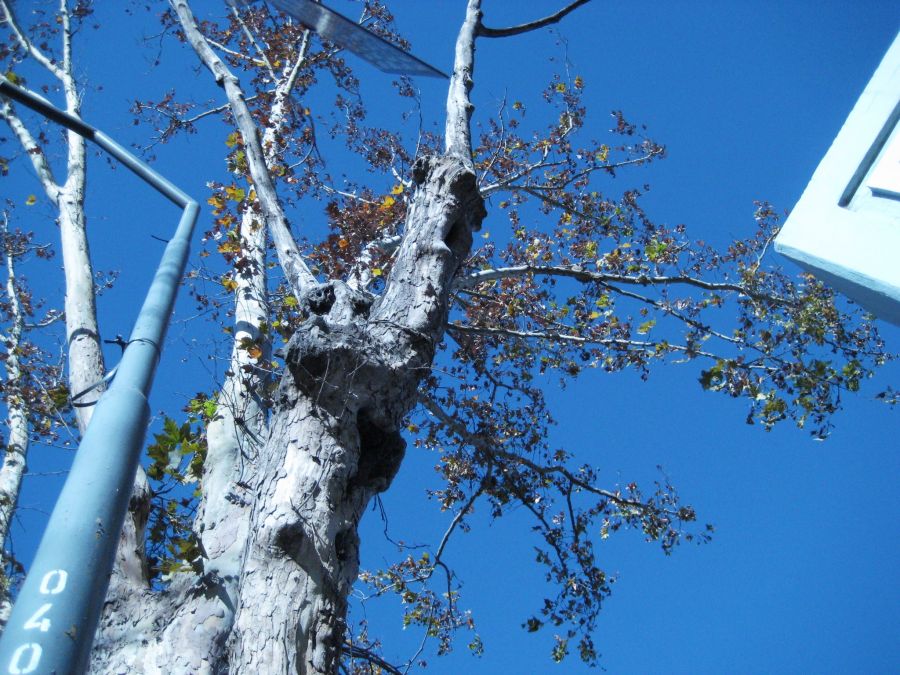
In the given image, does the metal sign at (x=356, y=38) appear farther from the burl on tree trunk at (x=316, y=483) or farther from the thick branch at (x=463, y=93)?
the burl on tree trunk at (x=316, y=483)

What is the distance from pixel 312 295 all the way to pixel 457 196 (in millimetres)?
→ 1323

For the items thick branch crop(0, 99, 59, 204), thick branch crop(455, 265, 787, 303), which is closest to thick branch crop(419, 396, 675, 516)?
thick branch crop(455, 265, 787, 303)

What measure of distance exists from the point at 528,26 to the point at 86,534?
6.64 metres

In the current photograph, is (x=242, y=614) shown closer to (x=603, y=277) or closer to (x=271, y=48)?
(x=603, y=277)

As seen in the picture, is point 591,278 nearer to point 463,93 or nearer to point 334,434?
point 463,93

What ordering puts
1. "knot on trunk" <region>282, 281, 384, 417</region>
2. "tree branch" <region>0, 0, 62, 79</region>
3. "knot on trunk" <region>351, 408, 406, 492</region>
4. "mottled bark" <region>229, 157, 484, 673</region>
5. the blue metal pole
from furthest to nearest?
"tree branch" <region>0, 0, 62, 79</region>
"knot on trunk" <region>351, 408, 406, 492</region>
"knot on trunk" <region>282, 281, 384, 417</region>
"mottled bark" <region>229, 157, 484, 673</region>
the blue metal pole

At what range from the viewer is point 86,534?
6.81 feet

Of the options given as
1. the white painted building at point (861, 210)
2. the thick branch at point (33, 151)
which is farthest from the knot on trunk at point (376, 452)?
the thick branch at point (33, 151)

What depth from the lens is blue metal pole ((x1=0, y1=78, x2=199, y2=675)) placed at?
188cm

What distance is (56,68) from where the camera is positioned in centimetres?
870

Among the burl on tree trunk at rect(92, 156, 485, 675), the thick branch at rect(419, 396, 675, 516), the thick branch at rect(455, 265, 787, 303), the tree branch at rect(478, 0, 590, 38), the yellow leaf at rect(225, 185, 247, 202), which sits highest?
the tree branch at rect(478, 0, 590, 38)

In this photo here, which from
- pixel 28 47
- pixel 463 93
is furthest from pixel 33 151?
pixel 463 93

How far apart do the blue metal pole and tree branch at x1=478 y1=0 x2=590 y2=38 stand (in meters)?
5.60

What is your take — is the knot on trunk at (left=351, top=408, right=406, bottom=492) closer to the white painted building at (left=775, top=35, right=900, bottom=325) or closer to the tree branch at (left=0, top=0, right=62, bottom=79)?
the white painted building at (left=775, top=35, right=900, bottom=325)
